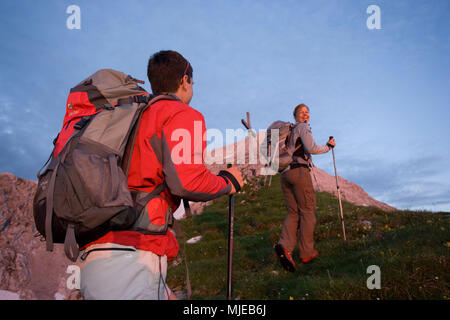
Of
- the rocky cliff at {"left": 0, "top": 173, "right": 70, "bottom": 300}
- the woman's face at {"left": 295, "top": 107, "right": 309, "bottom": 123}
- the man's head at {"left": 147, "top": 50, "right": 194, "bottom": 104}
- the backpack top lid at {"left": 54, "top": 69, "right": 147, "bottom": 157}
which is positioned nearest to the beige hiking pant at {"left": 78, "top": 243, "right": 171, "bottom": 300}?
the backpack top lid at {"left": 54, "top": 69, "right": 147, "bottom": 157}

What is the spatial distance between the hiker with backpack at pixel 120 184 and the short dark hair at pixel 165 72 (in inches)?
13.8

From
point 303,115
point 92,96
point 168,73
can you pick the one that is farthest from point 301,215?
point 92,96

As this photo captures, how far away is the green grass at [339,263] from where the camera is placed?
472 cm

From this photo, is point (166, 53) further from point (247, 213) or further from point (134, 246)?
point (247, 213)

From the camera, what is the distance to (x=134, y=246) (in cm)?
225

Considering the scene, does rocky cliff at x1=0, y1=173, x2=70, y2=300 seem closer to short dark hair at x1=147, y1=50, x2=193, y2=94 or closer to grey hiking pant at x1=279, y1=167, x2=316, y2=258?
grey hiking pant at x1=279, y1=167, x2=316, y2=258

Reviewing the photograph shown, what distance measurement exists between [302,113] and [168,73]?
5.89 metres

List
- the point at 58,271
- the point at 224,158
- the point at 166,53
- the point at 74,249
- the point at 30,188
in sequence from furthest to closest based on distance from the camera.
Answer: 1. the point at 224,158
2. the point at 30,188
3. the point at 58,271
4. the point at 166,53
5. the point at 74,249

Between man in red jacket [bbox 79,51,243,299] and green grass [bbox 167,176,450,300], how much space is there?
3.62 m

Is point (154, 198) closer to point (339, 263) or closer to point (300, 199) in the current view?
point (300, 199)

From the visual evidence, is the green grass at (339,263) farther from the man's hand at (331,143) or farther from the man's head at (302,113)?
the man's head at (302,113)

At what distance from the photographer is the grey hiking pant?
23.6ft
